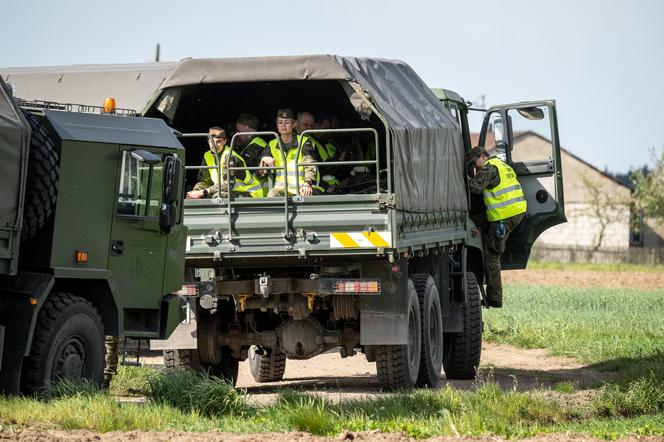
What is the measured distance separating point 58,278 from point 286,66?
11.9 feet

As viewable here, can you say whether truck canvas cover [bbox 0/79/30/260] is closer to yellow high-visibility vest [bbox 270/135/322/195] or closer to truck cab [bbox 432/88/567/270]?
yellow high-visibility vest [bbox 270/135/322/195]

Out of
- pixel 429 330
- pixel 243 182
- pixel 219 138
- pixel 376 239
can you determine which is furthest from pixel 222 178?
pixel 429 330

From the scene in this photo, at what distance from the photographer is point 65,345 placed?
11.0 m

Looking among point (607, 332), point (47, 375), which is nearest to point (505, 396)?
point (47, 375)

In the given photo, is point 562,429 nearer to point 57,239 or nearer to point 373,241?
point 373,241

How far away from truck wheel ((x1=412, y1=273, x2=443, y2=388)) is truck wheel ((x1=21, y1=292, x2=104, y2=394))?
4.14 m

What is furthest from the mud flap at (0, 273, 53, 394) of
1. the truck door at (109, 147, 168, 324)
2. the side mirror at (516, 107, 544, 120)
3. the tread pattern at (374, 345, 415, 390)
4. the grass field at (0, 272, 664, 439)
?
the side mirror at (516, 107, 544, 120)

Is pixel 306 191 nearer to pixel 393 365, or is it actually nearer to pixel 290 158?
pixel 290 158

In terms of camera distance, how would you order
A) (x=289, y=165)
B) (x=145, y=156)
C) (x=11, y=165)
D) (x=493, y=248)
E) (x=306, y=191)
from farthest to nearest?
1. (x=493, y=248)
2. (x=289, y=165)
3. (x=306, y=191)
4. (x=145, y=156)
5. (x=11, y=165)

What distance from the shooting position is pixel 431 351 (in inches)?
589

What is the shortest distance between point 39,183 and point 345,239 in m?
3.27

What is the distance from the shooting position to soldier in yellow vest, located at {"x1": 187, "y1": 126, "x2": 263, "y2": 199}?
13742mm

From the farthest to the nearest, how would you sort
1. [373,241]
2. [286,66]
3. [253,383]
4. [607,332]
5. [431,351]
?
1. [607,332]
2. [253,383]
3. [431,351]
4. [286,66]
5. [373,241]

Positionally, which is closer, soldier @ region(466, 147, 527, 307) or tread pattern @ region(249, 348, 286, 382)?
tread pattern @ region(249, 348, 286, 382)
